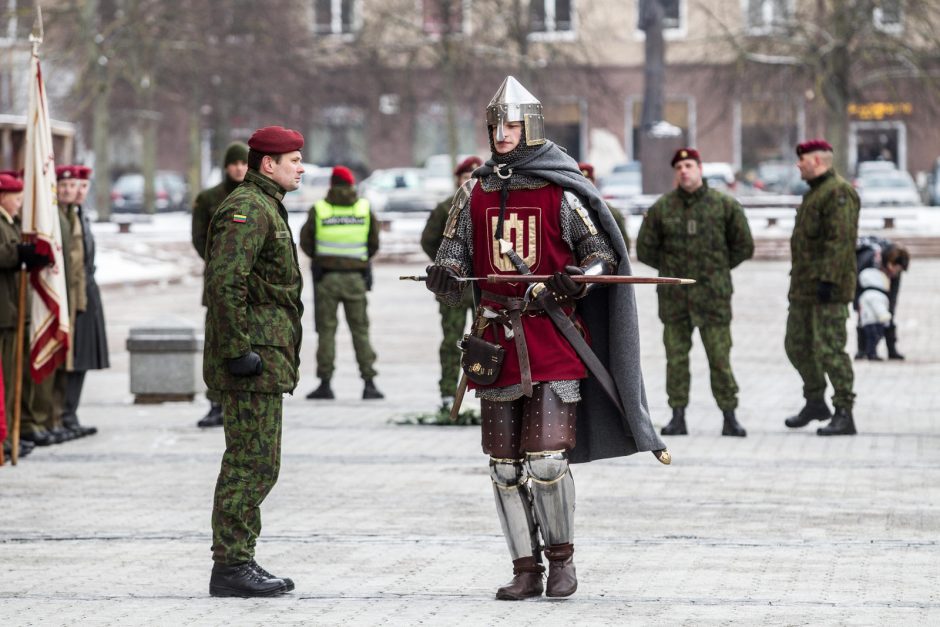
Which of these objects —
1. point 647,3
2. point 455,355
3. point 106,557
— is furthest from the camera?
point 647,3

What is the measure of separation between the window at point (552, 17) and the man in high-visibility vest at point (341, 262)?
1295 inches

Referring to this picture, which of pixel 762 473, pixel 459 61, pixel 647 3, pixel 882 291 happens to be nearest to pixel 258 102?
pixel 459 61

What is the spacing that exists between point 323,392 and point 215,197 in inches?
113

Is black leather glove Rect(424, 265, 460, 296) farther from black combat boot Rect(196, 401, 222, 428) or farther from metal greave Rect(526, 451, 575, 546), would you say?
black combat boot Rect(196, 401, 222, 428)

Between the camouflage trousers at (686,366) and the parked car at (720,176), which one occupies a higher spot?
the camouflage trousers at (686,366)

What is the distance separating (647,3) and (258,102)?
19476 millimetres

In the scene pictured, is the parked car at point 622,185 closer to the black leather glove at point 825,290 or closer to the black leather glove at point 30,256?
the black leather glove at point 825,290

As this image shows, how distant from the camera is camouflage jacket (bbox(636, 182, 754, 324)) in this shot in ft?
38.8

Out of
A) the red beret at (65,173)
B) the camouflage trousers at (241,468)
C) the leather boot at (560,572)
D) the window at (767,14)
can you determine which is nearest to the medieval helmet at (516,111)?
the camouflage trousers at (241,468)

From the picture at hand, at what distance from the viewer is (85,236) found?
12195 mm

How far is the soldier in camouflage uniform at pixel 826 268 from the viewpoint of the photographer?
11875 mm

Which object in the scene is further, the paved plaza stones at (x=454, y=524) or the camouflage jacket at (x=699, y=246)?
the camouflage jacket at (x=699, y=246)

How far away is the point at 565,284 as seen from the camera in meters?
6.60

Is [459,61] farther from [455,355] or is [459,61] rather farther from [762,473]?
[762,473]
